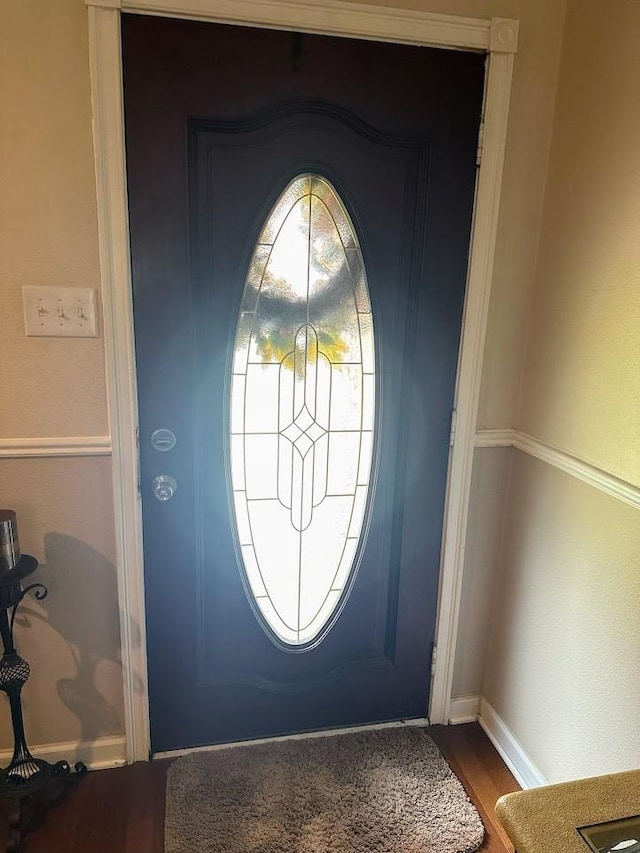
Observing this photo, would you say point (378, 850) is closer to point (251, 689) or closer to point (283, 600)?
point (251, 689)

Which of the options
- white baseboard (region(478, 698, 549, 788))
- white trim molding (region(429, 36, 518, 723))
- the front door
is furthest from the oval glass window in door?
white baseboard (region(478, 698, 549, 788))

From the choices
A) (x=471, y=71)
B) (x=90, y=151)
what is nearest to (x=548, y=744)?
(x=471, y=71)

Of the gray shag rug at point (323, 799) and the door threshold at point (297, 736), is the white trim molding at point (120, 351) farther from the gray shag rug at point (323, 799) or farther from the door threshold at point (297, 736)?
the gray shag rug at point (323, 799)

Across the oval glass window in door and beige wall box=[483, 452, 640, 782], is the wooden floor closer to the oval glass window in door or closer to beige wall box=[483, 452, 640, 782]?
beige wall box=[483, 452, 640, 782]

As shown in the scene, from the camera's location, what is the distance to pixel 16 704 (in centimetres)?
167

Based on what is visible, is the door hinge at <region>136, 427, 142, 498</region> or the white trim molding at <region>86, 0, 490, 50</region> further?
the door hinge at <region>136, 427, 142, 498</region>

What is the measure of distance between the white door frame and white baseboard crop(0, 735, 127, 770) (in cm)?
4

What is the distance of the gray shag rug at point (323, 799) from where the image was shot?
1673 millimetres

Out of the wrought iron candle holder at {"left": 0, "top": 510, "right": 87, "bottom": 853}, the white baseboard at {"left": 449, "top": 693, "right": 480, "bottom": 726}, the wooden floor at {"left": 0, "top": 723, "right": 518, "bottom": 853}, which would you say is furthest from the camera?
the white baseboard at {"left": 449, "top": 693, "right": 480, "bottom": 726}

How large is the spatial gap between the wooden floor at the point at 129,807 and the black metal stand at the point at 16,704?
9 cm

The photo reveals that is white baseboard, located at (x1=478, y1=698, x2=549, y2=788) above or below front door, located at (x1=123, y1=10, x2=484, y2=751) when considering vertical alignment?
below

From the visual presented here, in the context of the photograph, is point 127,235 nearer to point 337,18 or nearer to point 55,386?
point 55,386

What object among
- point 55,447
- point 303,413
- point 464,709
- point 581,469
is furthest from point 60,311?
point 464,709

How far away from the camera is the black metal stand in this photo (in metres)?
1.57
